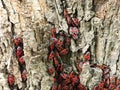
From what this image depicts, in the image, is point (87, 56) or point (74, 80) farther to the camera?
point (87, 56)

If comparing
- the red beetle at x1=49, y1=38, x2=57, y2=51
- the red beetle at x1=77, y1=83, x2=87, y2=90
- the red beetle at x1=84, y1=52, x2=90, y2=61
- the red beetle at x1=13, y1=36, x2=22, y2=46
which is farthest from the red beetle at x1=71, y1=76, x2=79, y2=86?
the red beetle at x1=13, y1=36, x2=22, y2=46

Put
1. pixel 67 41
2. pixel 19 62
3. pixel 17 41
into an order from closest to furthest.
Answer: pixel 17 41, pixel 19 62, pixel 67 41

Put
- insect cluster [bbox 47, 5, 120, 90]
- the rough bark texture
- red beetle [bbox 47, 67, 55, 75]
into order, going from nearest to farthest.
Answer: the rough bark texture < red beetle [bbox 47, 67, 55, 75] < insect cluster [bbox 47, 5, 120, 90]

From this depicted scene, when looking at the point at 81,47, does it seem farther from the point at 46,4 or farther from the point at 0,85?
the point at 0,85

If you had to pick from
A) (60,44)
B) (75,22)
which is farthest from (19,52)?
(75,22)

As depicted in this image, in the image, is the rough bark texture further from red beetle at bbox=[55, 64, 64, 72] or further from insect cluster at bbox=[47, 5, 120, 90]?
red beetle at bbox=[55, 64, 64, 72]

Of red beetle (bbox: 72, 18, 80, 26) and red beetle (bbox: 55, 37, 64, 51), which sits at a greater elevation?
red beetle (bbox: 72, 18, 80, 26)

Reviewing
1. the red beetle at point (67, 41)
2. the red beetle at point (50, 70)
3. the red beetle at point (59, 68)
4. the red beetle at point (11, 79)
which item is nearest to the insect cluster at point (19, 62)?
the red beetle at point (11, 79)

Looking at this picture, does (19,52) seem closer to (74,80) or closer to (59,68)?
(59,68)

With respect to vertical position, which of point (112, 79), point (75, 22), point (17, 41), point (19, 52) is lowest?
point (112, 79)

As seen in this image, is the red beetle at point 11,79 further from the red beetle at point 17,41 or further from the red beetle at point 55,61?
the red beetle at point 55,61

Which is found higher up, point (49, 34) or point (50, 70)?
point (49, 34)
